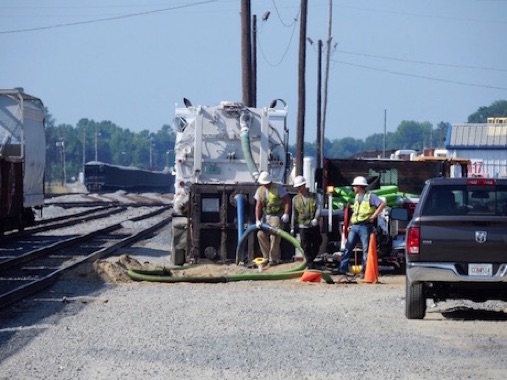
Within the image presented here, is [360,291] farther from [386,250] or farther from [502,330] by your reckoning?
[502,330]

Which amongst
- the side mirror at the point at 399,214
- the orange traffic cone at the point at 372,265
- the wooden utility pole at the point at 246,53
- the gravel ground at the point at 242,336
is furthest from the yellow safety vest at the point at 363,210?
the wooden utility pole at the point at 246,53

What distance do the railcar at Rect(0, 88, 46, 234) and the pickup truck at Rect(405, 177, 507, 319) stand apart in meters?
18.0

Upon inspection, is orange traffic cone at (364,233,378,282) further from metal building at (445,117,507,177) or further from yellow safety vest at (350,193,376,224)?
metal building at (445,117,507,177)

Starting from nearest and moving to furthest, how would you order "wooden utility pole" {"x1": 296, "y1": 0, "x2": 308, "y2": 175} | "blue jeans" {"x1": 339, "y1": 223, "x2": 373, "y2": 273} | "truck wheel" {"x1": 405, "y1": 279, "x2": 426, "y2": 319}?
"truck wheel" {"x1": 405, "y1": 279, "x2": 426, "y2": 319} < "blue jeans" {"x1": 339, "y1": 223, "x2": 373, "y2": 273} < "wooden utility pole" {"x1": 296, "y1": 0, "x2": 308, "y2": 175}

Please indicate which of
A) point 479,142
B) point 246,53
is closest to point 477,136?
point 479,142

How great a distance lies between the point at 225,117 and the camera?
2631 cm

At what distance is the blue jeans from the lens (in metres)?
20.8

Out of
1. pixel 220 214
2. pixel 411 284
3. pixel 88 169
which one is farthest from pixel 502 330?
pixel 88 169

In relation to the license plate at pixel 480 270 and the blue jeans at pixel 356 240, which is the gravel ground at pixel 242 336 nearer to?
the license plate at pixel 480 270

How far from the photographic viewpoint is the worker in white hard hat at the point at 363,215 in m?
20.7

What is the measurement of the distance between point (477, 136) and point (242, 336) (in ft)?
188

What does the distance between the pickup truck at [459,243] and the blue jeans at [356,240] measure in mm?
5774

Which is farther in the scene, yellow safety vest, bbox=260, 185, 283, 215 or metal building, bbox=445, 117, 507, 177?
metal building, bbox=445, 117, 507, 177

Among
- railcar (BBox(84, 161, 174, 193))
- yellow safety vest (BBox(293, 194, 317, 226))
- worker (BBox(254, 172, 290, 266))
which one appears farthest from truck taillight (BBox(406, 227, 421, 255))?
railcar (BBox(84, 161, 174, 193))
